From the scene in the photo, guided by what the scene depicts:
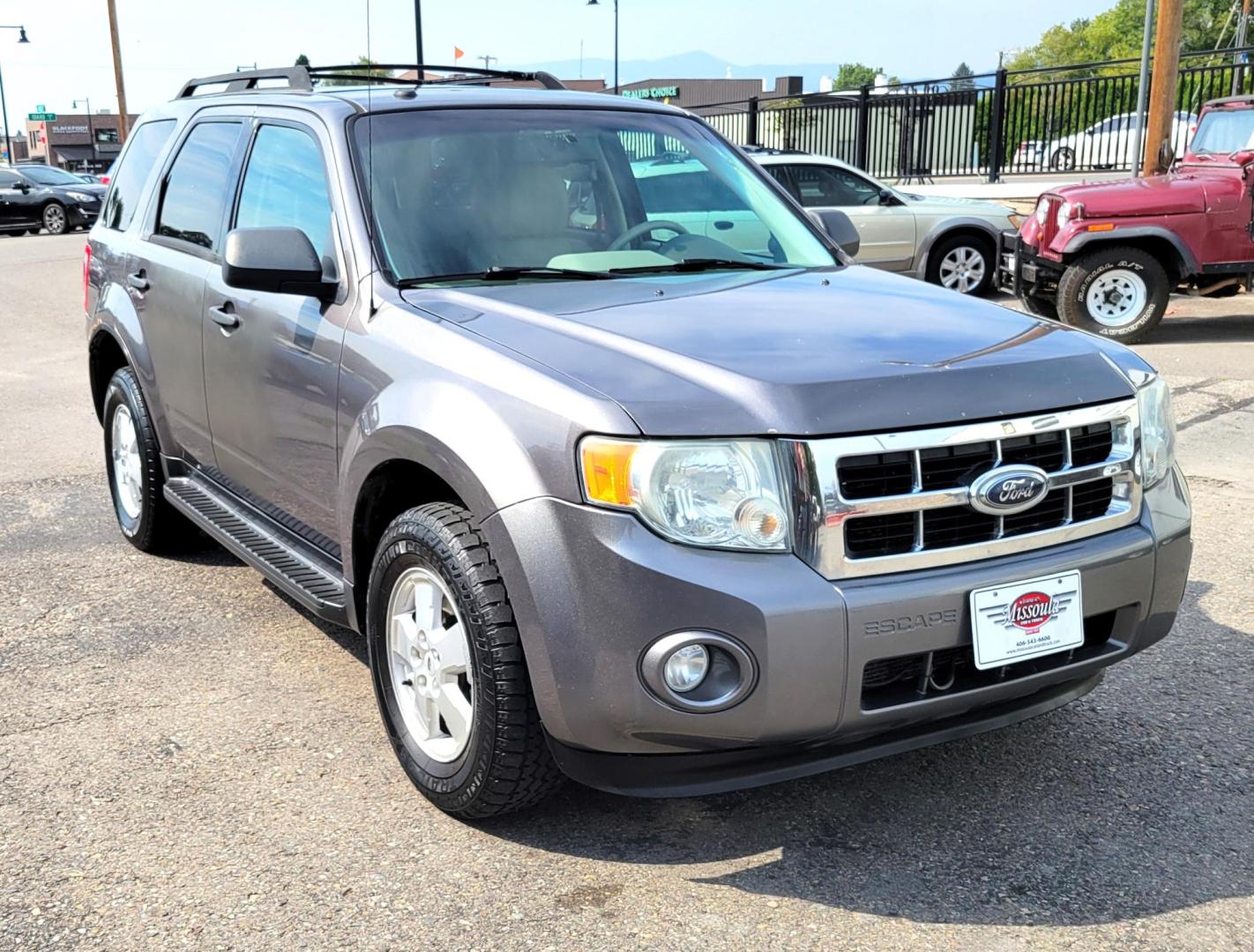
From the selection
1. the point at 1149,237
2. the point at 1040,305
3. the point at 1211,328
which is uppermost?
the point at 1149,237

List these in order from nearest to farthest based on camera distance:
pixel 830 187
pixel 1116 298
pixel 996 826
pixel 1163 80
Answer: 1. pixel 996 826
2. pixel 1116 298
3. pixel 830 187
4. pixel 1163 80

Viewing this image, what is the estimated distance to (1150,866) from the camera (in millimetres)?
3010

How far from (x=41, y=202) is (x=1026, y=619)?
3068 centimetres

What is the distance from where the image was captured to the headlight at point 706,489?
8.70ft

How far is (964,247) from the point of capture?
Answer: 539 inches

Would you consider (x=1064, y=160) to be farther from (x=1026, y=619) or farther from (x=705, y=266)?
(x=1026, y=619)

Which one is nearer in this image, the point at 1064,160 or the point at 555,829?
the point at 555,829

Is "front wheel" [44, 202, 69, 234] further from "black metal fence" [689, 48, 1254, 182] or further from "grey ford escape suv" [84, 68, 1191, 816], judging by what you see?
"grey ford escape suv" [84, 68, 1191, 816]

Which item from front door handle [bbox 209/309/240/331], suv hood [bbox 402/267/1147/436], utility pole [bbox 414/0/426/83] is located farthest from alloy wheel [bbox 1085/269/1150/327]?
utility pole [bbox 414/0/426/83]

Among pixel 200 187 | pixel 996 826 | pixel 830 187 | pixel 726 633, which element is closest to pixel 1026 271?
pixel 830 187

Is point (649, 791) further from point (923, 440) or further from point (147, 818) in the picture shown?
point (147, 818)

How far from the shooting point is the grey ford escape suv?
266 cm

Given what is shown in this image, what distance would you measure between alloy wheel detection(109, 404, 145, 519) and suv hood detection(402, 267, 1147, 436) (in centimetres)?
242

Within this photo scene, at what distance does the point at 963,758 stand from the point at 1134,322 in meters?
8.36
